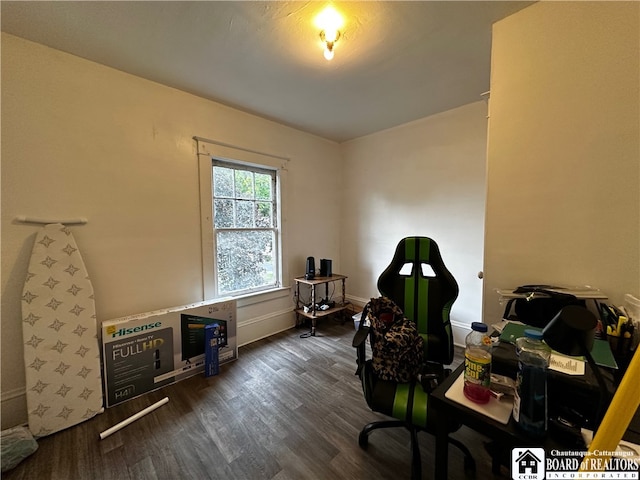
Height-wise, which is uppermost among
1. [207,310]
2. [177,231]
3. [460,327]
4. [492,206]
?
[492,206]

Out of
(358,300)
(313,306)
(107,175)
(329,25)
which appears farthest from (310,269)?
(329,25)

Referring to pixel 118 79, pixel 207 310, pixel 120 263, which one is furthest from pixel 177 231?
pixel 118 79

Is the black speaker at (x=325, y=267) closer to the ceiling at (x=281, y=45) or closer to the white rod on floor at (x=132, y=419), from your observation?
the ceiling at (x=281, y=45)

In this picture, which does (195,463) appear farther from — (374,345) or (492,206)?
(492,206)

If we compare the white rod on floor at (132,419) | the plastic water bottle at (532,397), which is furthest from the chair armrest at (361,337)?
the white rod on floor at (132,419)

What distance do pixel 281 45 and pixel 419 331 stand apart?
2.21m

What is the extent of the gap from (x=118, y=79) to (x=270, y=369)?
282cm

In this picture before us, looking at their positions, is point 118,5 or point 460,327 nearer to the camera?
point 118,5

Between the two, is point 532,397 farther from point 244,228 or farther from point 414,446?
point 244,228

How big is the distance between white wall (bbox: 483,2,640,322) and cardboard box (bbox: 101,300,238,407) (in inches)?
91.5

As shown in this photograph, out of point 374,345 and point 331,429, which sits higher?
point 374,345

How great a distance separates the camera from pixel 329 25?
4.92ft

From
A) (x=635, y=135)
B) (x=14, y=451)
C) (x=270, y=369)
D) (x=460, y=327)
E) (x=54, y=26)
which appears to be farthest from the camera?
(x=460, y=327)

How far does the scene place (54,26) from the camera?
1530mm
